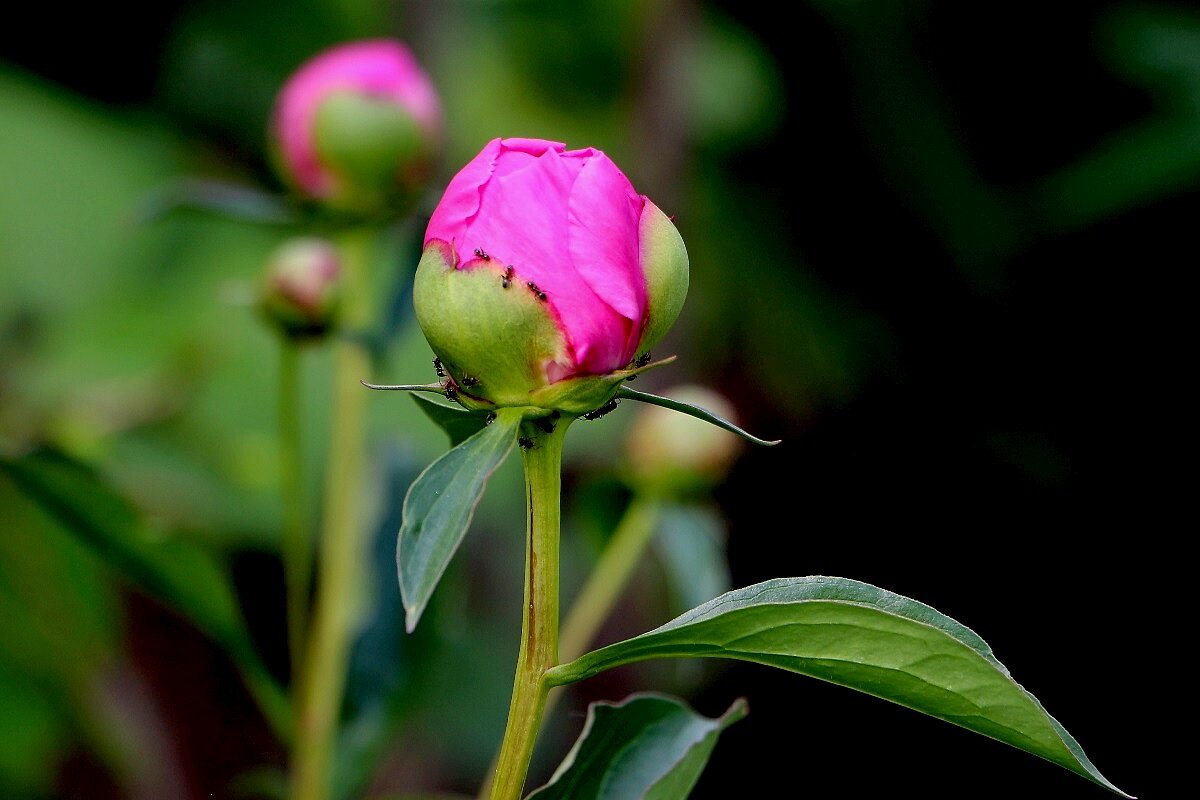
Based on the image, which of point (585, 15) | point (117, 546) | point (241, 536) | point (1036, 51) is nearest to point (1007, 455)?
→ point (1036, 51)

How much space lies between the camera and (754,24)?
1987 mm

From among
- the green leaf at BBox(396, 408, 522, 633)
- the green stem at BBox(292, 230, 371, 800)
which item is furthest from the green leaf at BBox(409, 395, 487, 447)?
the green stem at BBox(292, 230, 371, 800)

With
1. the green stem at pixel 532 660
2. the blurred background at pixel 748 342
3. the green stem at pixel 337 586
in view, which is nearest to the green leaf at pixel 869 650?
the green stem at pixel 532 660

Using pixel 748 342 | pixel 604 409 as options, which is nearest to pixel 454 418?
pixel 604 409

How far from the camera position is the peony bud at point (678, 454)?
73 centimetres

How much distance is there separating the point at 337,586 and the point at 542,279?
31 centimetres

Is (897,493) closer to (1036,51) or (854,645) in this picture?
(1036,51)

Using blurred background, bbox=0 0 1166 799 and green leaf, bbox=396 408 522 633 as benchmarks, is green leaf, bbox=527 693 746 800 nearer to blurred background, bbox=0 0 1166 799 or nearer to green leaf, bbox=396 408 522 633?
green leaf, bbox=396 408 522 633

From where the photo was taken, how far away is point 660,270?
37cm

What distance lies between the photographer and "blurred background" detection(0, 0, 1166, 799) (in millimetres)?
1314

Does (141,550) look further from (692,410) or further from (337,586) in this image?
(692,410)

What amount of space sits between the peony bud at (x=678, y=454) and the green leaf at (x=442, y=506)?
1.18 ft

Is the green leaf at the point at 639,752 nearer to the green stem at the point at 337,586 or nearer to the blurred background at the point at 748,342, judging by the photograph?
the green stem at the point at 337,586

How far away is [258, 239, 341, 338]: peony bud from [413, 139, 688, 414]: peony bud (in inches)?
11.6
